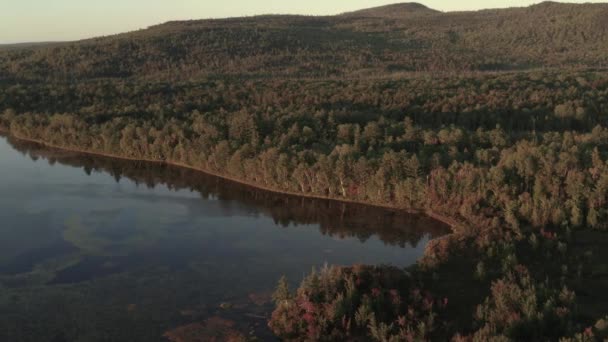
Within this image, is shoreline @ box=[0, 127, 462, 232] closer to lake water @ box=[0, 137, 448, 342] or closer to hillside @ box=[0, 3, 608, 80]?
lake water @ box=[0, 137, 448, 342]

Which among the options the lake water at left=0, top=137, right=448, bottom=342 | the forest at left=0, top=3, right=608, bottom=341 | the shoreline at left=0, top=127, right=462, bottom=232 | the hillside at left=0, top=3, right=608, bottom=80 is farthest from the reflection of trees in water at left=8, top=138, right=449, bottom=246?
the hillside at left=0, top=3, right=608, bottom=80

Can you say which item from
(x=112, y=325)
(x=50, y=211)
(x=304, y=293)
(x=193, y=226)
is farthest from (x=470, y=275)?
(x=50, y=211)

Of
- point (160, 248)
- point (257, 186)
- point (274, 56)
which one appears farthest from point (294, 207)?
point (274, 56)

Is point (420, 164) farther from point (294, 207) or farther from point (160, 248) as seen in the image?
point (160, 248)

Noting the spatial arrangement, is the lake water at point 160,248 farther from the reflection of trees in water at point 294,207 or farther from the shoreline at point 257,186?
the shoreline at point 257,186

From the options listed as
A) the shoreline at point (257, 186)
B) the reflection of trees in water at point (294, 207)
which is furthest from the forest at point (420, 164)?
the reflection of trees in water at point (294, 207)
